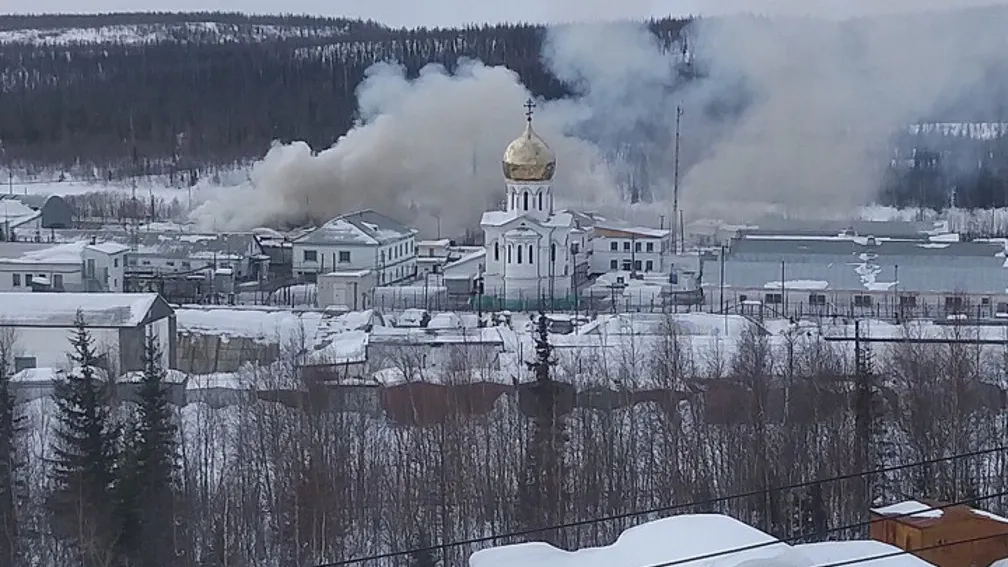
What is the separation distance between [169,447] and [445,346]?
11.8 ft

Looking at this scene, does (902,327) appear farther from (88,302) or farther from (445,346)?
(88,302)

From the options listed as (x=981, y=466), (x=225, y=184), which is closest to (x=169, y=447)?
(x=981, y=466)

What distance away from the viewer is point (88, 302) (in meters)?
10.6

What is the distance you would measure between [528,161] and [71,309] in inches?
216

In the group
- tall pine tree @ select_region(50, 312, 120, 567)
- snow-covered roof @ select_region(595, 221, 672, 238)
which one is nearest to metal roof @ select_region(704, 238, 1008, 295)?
snow-covered roof @ select_region(595, 221, 672, 238)

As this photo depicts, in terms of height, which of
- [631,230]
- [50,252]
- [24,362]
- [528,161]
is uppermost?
[528,161]

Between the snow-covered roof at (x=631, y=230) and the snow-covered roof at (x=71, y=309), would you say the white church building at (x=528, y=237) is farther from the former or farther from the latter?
the snow-covered roof at (x=71, y=309)

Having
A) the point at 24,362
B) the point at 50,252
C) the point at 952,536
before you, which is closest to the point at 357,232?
the point at 50,252

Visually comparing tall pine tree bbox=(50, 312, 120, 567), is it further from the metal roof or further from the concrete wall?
the metal roof

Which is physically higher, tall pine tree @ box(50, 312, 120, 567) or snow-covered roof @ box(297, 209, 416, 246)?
snow-covered roof @ box(297, 209, 416, 246)

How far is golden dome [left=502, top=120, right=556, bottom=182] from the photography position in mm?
14633

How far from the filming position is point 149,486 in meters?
6.70

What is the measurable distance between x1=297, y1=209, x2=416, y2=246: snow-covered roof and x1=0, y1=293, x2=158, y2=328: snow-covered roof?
221 inches

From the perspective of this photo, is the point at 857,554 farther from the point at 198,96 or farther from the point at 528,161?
the point at 198,96
